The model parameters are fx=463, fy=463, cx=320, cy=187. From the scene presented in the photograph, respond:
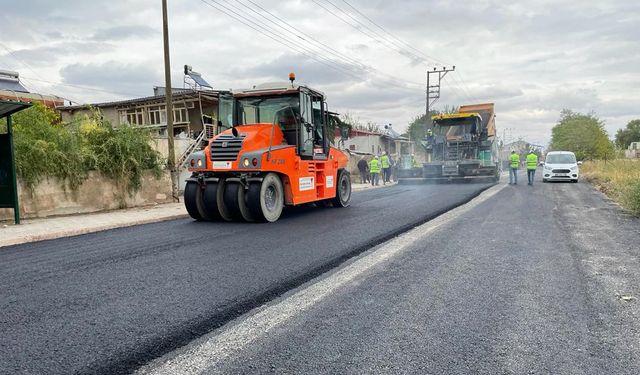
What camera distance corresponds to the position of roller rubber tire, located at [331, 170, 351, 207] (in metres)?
11.7

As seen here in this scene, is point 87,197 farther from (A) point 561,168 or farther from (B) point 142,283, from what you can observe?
(A) point 561,168

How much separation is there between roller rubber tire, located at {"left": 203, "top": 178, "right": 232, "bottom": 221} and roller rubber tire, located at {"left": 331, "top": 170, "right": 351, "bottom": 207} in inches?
138

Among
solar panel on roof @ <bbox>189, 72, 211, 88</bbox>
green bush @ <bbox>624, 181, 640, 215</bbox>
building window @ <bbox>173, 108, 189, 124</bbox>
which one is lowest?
green bush @ <bbox>624, 181, 640, 215</bbox>

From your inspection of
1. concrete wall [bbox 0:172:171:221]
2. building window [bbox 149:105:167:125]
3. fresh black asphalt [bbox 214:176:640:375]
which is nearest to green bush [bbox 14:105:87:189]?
concrete wall [bbox 0:172:171:221]

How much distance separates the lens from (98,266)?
17.2ft

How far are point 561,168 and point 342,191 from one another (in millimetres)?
13206

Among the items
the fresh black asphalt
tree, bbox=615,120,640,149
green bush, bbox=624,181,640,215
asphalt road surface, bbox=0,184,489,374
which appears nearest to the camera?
the fresh black asphalt

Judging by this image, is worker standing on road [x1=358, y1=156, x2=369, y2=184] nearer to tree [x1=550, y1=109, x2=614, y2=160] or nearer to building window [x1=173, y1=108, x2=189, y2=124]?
building window [x1=173, y1=108, x2=189, y2=124]

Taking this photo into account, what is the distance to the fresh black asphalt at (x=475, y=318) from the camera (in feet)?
8.79

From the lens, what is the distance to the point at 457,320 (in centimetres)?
334

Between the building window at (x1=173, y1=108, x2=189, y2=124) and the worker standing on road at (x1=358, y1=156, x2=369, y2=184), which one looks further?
the worker standing on road at (x1=358, y1=156, x2=369, y2=184)

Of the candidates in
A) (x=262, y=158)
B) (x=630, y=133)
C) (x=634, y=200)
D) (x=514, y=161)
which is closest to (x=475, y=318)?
(x=262, y=158)

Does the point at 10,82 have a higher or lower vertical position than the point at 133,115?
higher

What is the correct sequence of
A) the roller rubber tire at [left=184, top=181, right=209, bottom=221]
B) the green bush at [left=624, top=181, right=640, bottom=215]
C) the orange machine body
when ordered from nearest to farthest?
the orange machine body → the green bush at [left=624, top=181, right=640, bottom=215] → the roller rubber tire at [left=184, top=181, right=209, bottom=221]
